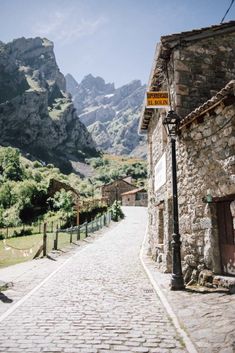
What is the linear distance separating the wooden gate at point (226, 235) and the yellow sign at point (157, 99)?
3.58m

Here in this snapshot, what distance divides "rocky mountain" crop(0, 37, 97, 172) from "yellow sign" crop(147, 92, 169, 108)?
104824 mm

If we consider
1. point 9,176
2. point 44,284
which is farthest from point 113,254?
point 9,176

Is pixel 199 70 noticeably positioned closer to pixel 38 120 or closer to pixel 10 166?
pixel 10 166

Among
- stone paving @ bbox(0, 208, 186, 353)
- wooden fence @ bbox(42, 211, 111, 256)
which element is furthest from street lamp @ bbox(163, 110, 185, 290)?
wooden fence @ bbox(42, 211, 111, 256)

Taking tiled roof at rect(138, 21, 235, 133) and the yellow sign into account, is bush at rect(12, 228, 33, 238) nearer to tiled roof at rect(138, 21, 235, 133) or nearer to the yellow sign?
the yellow sign

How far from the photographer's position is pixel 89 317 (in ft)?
21.0

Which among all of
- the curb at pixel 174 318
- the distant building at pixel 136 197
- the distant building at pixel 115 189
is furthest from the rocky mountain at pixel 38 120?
the curb at pixel 174 318

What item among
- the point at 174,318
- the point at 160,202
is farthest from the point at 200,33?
the point at 174,318

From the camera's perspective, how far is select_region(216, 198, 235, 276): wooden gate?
807 cm

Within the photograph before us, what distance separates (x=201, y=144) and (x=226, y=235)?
2.43 metres

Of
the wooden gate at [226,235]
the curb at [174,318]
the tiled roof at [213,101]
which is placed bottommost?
the curb at [174,318]

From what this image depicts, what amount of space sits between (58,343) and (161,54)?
8902 millimetres

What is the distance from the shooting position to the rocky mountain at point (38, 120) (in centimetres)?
11244

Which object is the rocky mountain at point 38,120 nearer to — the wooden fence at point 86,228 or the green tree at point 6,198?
the green tree at point 6,198
